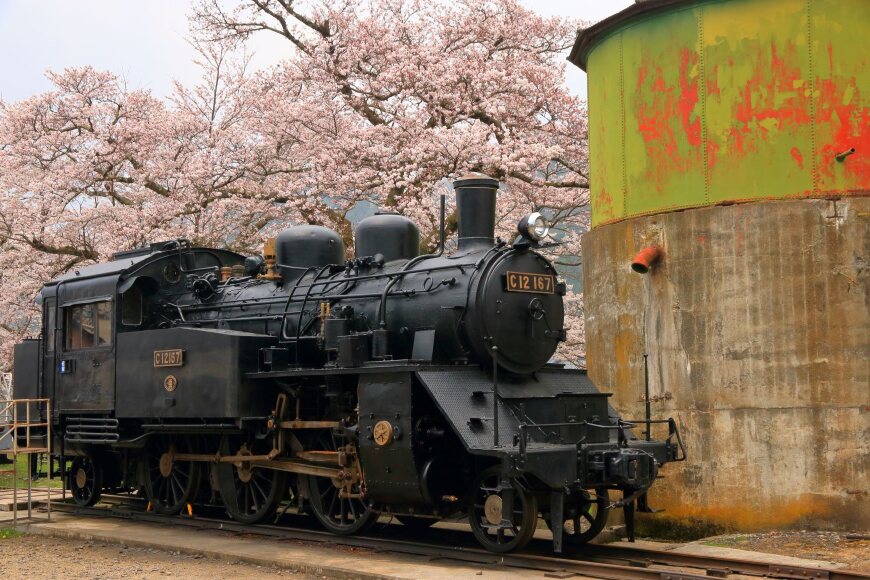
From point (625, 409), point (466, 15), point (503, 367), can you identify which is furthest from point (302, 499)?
point (466, 15)

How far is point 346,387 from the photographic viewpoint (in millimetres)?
10422

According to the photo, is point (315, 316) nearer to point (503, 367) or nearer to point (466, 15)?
point (503, 367)

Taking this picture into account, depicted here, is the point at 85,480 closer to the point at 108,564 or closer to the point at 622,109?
the point at 108,564

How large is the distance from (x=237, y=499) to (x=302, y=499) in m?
1.09

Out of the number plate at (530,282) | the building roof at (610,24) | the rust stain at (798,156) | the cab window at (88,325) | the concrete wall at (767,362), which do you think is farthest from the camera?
the cab window at (88,325)

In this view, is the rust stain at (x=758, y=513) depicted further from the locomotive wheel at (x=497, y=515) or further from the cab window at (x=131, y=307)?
the cab window at (x=131, y=307)

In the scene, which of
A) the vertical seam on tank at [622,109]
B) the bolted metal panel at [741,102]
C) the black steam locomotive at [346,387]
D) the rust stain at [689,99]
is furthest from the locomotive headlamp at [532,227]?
the rust stain at [689,99]

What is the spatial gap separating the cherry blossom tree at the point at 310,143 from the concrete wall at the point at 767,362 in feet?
27.3

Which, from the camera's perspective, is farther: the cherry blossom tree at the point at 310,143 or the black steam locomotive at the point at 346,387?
the cherry blossom tree at the point at 310,143

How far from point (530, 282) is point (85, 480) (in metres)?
7.94

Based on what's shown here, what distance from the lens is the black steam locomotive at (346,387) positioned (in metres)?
9.21

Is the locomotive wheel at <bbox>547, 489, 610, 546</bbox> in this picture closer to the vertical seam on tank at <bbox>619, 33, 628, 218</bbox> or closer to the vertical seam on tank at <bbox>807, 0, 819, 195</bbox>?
the vertical seam on tank at <bbox>619, 33, 628, 218</bbox>

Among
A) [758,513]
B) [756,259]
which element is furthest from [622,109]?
[758,513]

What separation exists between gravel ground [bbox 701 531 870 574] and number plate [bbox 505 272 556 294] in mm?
3128
